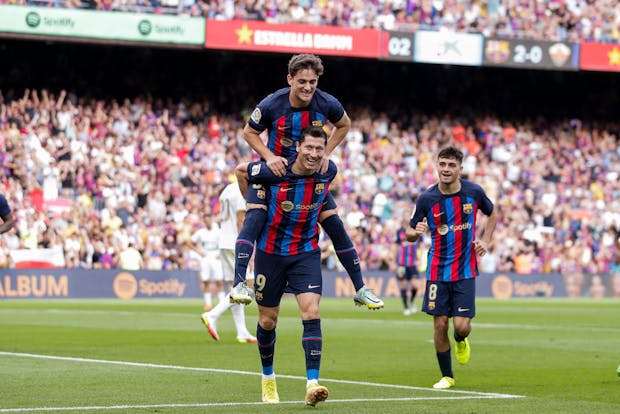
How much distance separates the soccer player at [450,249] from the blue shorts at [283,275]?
7.02 feet

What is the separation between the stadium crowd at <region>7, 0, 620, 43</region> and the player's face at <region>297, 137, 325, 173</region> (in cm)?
2963

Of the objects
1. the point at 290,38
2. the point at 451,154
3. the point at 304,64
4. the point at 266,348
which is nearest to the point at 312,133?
the point at 304,64

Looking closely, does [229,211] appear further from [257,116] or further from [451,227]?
[257,116]

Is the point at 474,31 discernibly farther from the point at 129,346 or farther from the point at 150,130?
the point at 129,346

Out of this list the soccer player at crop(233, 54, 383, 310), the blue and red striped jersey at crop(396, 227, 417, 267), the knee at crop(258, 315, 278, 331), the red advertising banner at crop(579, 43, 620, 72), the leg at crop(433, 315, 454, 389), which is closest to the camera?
the soccer player at crop(233, 54, 383, 310)

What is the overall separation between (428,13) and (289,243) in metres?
35.9

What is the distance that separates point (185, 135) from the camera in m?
40.9

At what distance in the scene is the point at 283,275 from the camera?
32.5ft

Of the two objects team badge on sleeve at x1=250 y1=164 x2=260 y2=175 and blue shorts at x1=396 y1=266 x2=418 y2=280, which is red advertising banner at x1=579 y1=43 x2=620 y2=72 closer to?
blue shorts at x1=396 y1=266 x2=418 y2=280

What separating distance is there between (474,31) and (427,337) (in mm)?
27480

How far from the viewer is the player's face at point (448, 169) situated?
1166cm

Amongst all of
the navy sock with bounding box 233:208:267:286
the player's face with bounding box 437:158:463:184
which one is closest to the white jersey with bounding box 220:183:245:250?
the player's face with bounding box 437:158:463:184

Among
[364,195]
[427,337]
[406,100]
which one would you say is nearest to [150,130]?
[364,195]

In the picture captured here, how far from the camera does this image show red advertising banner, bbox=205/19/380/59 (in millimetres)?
40719
